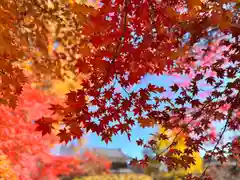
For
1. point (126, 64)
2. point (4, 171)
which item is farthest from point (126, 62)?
point (4, 171)

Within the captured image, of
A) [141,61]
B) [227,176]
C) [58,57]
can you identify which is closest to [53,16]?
[58,57]

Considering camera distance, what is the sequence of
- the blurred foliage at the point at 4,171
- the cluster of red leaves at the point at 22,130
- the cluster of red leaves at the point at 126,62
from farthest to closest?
the cluster of red leaves at the point at 22,130
the blurred foliage at the point at 4,171
the cluster of red leaves at the point at 126,62

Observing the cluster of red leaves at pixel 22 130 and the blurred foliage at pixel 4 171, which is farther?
the cluster of red leaves at pixel 22 130

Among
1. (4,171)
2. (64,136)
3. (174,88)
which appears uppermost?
(174,88)

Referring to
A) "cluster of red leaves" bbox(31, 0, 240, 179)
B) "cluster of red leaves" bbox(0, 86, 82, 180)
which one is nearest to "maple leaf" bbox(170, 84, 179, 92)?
"cluster of red leaves" bbox(31, 0, 240, 179)

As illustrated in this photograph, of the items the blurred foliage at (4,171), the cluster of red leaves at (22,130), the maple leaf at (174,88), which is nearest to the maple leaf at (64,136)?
the cluster of red leaves at (22,130)

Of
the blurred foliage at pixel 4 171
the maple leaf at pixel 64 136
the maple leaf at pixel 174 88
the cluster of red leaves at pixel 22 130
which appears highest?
the cluster of red leaves at pixel 22 130

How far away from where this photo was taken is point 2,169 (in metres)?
6.09

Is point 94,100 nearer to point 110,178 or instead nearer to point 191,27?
point 191,27

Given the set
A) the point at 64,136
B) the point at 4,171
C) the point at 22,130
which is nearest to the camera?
the point at 64,136

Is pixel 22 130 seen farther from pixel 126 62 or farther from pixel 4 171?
pixel 126 62

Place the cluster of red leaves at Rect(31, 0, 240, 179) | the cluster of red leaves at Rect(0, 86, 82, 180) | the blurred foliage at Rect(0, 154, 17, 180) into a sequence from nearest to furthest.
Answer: the cluster of red leaves at Rect(31, 0, 240, 179)
the blurred foliage at Rect(0, 154, 17, 180)
the cluster of red leaves at Rect(0, 86, 82, 180)

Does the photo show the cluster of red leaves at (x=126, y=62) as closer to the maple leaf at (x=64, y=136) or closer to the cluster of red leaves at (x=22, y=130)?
the maple leaf at (x=64, y=136)

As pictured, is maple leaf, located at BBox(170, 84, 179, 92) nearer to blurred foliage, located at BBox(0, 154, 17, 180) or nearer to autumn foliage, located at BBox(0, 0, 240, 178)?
autumn foliage, located at BBox(0, 0, 240, 178)
